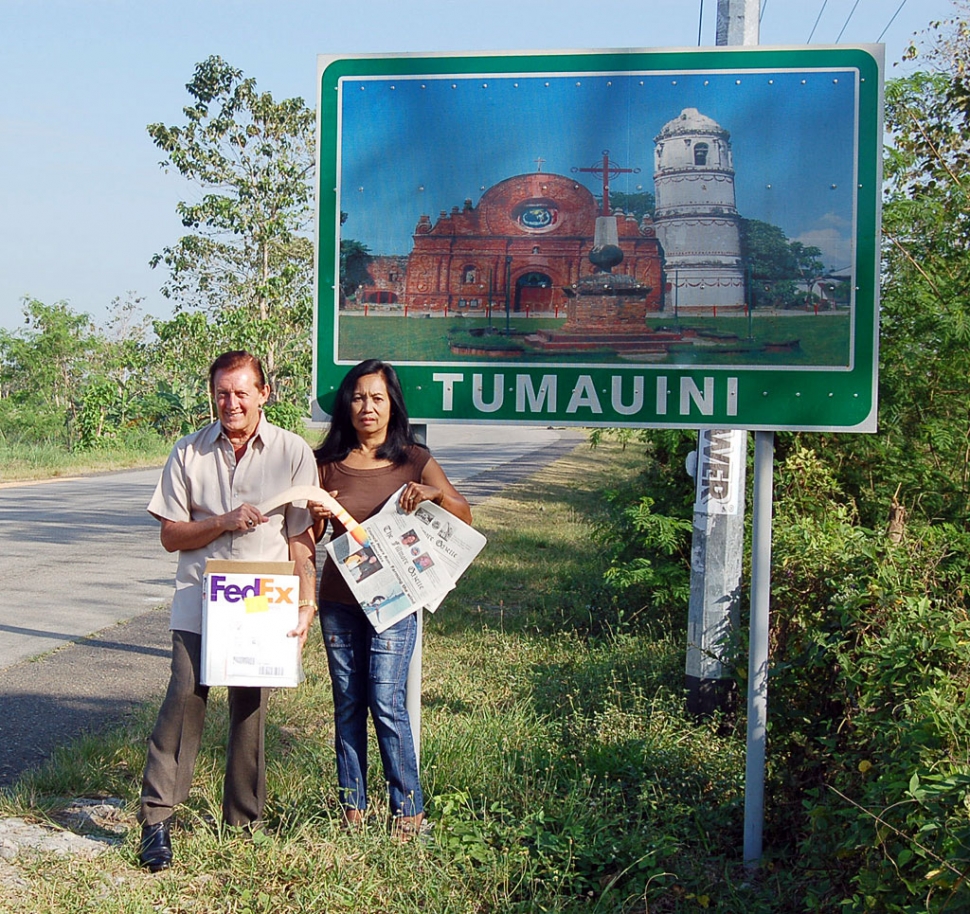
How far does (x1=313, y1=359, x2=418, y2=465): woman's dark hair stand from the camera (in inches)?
164

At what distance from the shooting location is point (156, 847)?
4.01 m

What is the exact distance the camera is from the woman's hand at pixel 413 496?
4027 mm

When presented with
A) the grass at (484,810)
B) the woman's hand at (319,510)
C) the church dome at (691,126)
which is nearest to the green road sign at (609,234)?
the church dome at (691,126)

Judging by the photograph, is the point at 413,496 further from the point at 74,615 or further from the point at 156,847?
the point at 74,615

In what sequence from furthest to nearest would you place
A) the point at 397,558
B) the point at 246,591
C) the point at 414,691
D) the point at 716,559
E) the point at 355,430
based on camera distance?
1. the point at 716,559
2. the point at 414,691
3. the point at 355,430
4. the point at 397,558
5. the point at 246,591

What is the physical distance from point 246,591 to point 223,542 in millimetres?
222

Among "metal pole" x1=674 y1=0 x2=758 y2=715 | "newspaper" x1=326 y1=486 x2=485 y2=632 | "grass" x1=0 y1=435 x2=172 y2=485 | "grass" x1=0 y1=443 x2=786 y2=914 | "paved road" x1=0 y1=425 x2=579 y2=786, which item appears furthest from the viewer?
"grass" x1=0 y1=435 x2=172 y2=485

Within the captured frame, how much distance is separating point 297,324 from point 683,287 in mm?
31615

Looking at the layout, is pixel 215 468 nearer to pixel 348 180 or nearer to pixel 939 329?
pixel 348 180

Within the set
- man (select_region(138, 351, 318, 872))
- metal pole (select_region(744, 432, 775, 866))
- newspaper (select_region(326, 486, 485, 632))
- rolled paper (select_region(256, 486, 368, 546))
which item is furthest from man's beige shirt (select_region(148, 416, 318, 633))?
metal pole (select_region(744, 432, 775, 866))

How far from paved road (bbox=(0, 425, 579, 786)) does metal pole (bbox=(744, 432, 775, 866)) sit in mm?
3309

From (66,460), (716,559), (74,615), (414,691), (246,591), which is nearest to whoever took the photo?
(246,591)

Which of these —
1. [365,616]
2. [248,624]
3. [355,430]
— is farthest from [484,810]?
[355,430]

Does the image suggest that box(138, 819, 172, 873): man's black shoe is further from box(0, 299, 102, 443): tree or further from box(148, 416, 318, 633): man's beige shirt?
box(0, 299, 102, 443): tree
